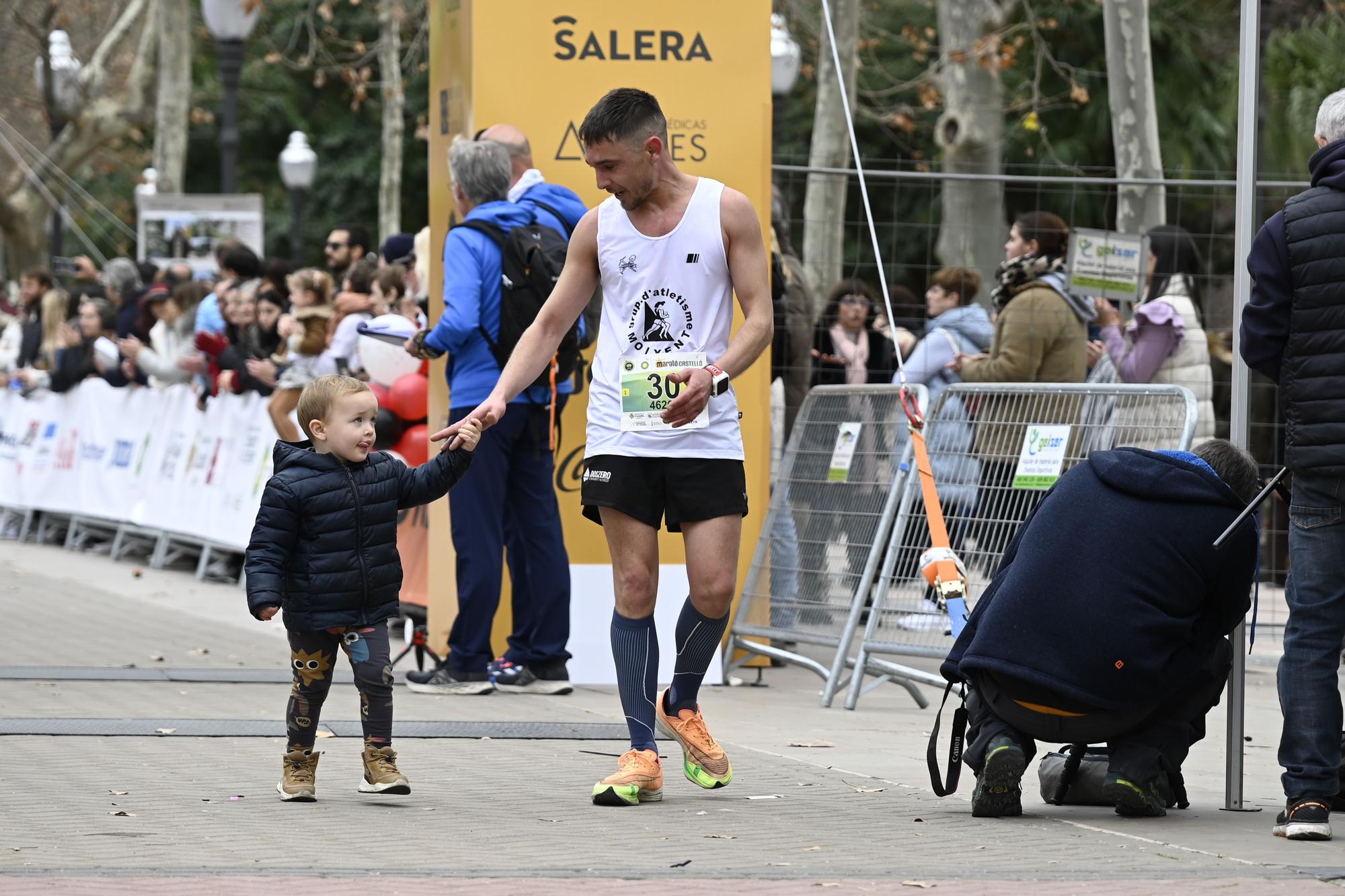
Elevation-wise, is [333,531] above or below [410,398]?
below

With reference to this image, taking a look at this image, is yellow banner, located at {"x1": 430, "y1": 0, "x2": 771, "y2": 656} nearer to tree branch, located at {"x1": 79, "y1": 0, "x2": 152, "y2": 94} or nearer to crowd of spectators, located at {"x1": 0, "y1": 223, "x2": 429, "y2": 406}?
crowd of spectators, located at {"x1": 0, "y1": 223, "x2": 429, "y2": 406}

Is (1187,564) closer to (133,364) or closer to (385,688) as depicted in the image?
(385,688)

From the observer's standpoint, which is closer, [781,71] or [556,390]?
[556,390]

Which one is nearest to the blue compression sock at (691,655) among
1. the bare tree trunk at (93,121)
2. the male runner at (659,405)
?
the male runner at (659,405)

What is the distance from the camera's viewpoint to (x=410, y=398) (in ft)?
35.1

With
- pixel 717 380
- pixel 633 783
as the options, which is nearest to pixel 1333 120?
pixel 717 380

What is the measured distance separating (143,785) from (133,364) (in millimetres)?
9793

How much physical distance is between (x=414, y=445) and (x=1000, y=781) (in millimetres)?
5256

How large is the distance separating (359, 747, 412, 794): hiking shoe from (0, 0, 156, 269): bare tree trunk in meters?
33.0

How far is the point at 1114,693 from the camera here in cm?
593

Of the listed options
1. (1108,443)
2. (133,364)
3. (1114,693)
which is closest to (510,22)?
(1108,443)

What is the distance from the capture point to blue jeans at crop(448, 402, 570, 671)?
8.67 meters

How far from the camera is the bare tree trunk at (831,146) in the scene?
67.2ft

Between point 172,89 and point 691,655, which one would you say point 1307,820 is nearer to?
point 691,655
